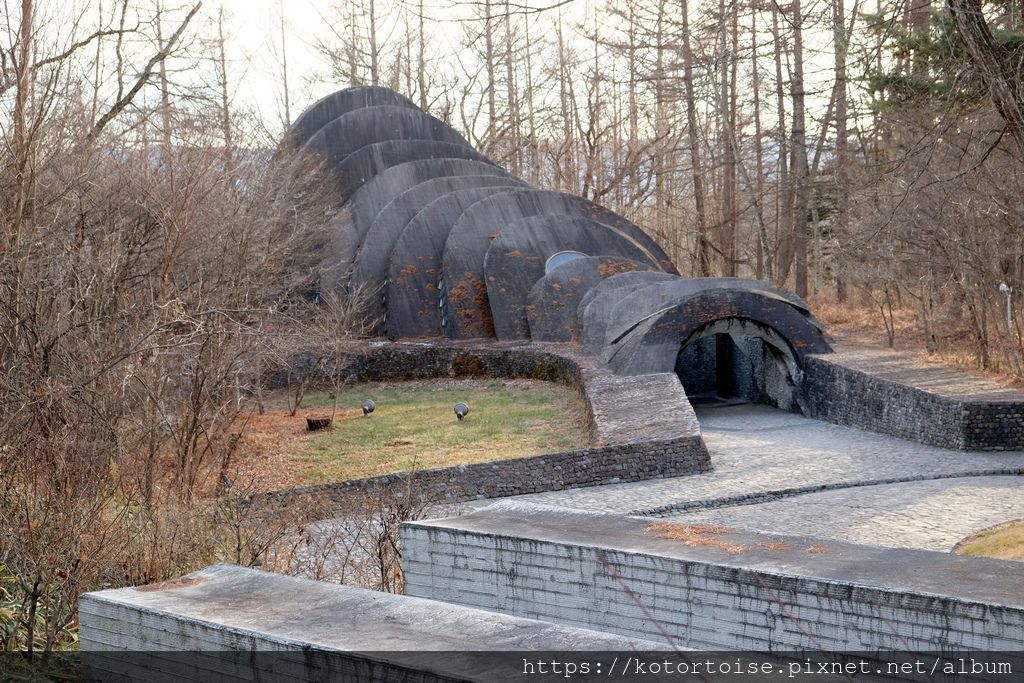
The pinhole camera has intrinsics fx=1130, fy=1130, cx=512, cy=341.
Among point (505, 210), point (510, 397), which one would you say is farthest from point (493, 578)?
point (505, 210)

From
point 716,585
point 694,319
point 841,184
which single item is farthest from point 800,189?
point 716,585

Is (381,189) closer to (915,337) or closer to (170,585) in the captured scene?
(915,337)

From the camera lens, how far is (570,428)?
1741 cm

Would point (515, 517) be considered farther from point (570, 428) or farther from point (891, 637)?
point (570, 428)

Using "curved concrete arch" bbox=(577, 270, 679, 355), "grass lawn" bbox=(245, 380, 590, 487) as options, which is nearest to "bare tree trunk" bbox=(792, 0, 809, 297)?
"curved concrete arch" bbox=(577, 270, 679, 355)

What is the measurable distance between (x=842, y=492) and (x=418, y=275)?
54.6ft

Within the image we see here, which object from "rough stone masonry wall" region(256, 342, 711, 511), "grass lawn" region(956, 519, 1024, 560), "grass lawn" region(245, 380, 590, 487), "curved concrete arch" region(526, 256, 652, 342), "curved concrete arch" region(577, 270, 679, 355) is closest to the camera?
"grass lawn" region(956, 519, 1024, 560)

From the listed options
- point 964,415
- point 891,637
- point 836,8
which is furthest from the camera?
point 964,415

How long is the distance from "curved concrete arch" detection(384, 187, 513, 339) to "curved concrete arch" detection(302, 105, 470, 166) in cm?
385

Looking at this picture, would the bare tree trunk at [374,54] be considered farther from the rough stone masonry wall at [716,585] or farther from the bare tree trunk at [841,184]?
the rough stone masonry wall at [716,585]

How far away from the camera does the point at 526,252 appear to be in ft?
89.6

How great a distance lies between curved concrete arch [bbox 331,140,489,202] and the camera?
101 ft

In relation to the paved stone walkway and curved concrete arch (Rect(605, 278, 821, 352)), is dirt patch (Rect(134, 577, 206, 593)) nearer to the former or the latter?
the paved stone walkway

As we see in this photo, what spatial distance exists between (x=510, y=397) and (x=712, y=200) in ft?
64.8
